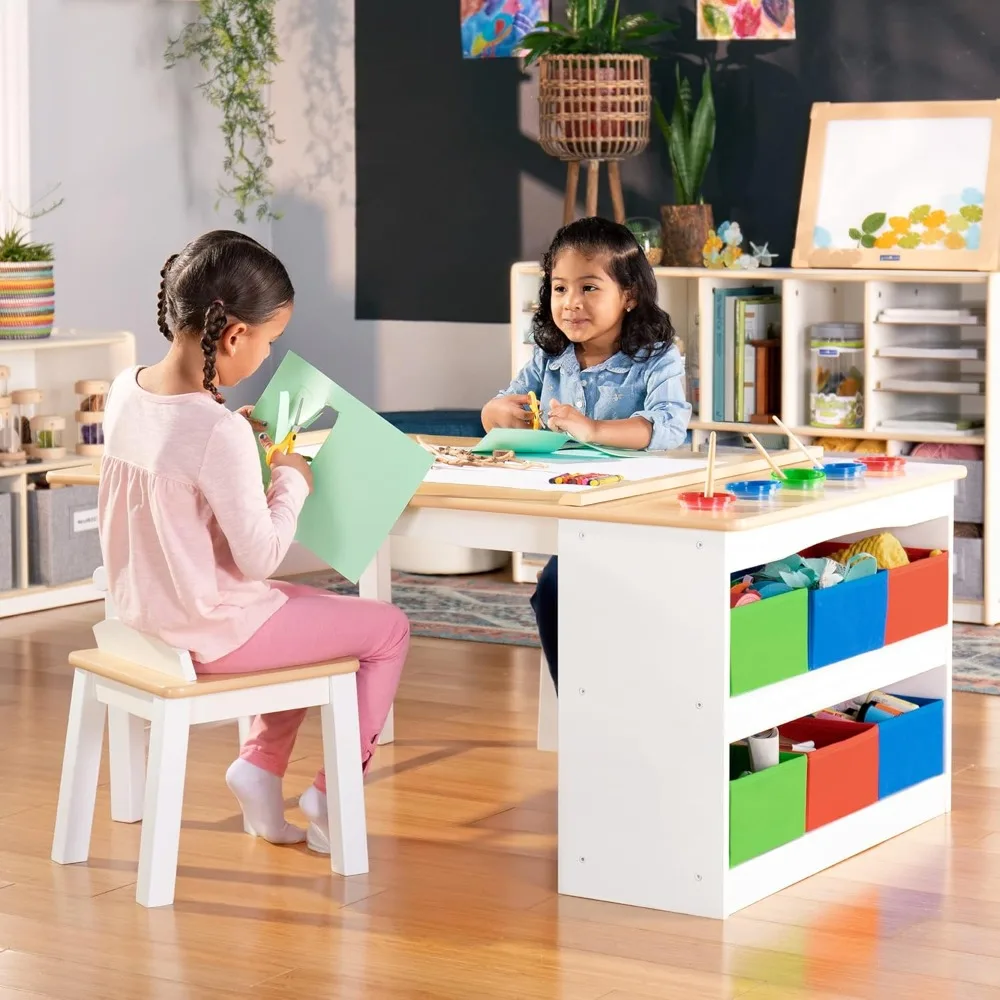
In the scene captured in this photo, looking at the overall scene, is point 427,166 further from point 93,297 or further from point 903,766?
point 903,766

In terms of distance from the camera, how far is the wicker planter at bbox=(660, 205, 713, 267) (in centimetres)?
522

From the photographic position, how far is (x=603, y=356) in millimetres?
3451

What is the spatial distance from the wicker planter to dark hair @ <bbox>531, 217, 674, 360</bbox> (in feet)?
6.04

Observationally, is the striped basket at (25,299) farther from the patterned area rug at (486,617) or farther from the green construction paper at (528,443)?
the green construction paper at (528,443)

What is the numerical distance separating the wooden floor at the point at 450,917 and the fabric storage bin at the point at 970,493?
1.39m

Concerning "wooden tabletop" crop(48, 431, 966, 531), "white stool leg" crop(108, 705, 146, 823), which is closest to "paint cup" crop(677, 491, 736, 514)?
"wooden tabletop" crop(48, 431, 966, 531)

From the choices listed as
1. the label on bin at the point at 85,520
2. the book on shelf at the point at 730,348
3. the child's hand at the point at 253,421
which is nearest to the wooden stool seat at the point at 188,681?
the child's hand at the point at 253,421

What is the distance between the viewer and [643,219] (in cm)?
521

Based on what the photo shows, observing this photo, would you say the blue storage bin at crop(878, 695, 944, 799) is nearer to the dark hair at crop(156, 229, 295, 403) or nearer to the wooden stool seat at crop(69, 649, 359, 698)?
the wooden stool seat at crop(69, 649, 359, 698)

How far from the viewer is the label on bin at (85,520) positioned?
16.9ft

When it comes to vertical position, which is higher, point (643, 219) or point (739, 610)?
point (643, 219)

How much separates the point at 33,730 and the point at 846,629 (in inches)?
70.1

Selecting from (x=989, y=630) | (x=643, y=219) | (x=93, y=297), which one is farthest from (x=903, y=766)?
(x=93, y=297)

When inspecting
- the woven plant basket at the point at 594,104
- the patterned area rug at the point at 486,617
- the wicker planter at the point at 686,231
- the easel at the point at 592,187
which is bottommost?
the patterned area rug at the point at 486,617
